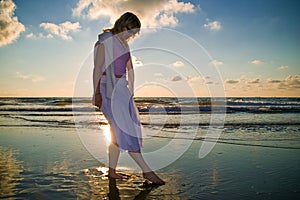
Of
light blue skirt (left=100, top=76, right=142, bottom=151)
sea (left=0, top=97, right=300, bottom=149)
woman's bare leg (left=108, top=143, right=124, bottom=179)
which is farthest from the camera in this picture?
sea (left=0, top=97, right=300, bottom=149)

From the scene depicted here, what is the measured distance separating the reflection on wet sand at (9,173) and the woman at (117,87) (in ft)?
3.81

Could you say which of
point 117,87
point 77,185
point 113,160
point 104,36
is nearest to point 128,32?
point 104,36

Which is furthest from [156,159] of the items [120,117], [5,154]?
[5,154]

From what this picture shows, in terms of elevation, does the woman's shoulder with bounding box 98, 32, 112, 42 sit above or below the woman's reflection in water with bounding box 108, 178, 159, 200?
above

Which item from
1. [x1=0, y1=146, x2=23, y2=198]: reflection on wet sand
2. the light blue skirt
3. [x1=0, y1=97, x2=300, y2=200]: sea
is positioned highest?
the light blue skirt

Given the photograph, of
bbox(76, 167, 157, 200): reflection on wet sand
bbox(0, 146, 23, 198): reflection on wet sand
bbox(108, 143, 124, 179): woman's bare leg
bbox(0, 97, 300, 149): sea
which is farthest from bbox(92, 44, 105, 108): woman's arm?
bbox(0, 97, 300, 149): sea

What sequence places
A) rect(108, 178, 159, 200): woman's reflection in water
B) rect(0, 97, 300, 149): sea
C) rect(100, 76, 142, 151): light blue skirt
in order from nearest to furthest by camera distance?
rect(108, 178, 159, 200): woman's reflection in water → rect(100, 76, 142, 151): light blue skirt → rect(0, 97, 300, 149): sea

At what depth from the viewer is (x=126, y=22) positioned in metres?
3.16

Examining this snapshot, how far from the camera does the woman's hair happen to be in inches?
124

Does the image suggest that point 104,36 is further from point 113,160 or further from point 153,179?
point 153,179

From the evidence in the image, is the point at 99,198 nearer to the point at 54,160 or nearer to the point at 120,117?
the point at 120,117

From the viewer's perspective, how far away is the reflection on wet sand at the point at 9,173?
279 cm

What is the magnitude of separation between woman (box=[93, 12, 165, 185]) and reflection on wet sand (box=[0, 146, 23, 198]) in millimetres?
1161

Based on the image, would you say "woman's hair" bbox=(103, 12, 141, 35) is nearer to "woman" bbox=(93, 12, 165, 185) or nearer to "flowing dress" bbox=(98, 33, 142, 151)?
"woman" bbox=(93, 12, 165, 185)
